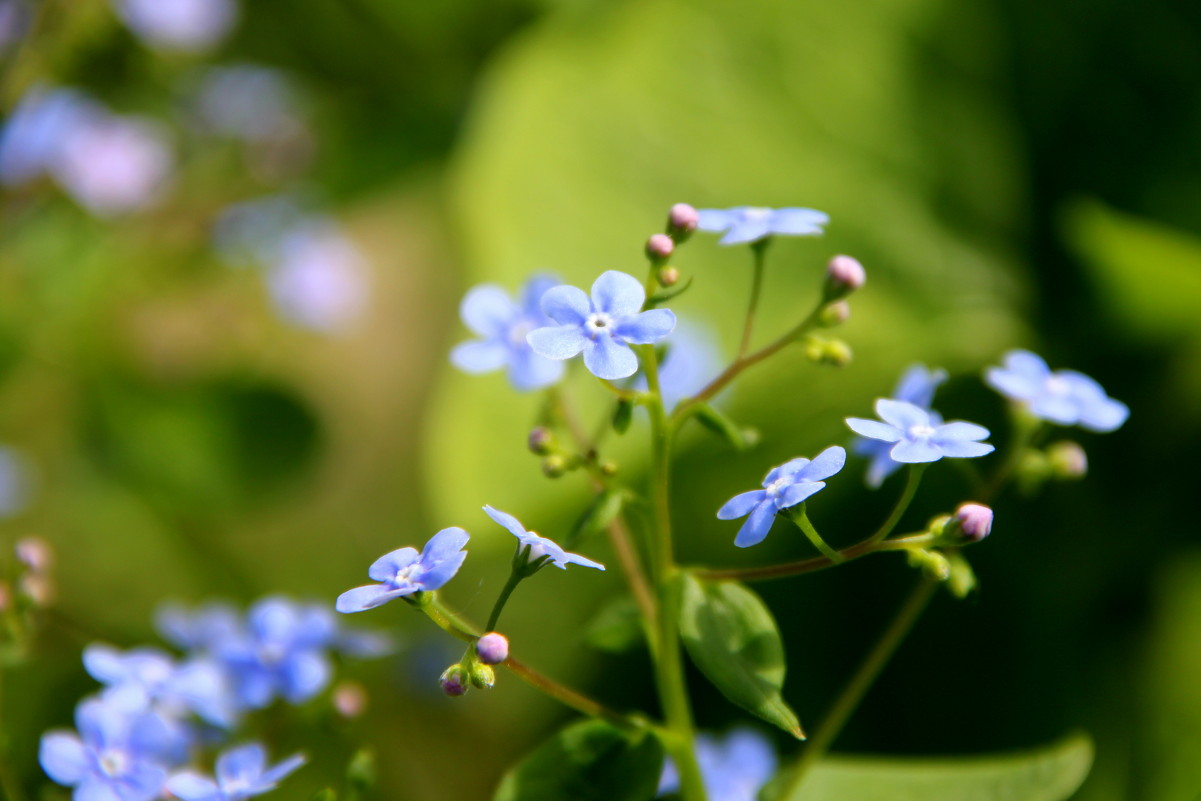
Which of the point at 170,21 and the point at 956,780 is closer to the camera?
the point at 956,780

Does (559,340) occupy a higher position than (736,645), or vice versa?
(559,340)

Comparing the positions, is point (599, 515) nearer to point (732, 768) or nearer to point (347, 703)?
point (347, 703)

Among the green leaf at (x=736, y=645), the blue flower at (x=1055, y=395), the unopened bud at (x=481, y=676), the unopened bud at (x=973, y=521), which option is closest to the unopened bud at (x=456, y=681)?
the unopened bud at (x=481, y=676)

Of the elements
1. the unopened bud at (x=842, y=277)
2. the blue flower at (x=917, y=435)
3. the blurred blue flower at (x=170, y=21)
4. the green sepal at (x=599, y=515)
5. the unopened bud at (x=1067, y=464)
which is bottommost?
the unopened bud at (x=1067, y=464)

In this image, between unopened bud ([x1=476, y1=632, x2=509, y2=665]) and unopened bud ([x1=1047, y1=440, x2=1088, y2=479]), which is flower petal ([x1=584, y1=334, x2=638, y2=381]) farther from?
unopened bud ([x1=1047, y1=440, x2=1088, y2=479])

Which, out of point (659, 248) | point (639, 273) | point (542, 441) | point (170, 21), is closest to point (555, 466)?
point (542, 441)

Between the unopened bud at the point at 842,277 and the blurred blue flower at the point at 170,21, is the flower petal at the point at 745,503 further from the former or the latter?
the blurred blue flower at the point at 170,21
